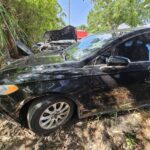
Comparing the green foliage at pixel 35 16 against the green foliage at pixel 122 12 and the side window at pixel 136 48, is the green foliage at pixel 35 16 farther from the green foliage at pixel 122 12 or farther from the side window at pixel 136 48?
the green foliage at pixel 122 12

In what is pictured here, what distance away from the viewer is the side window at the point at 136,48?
3.09 metres

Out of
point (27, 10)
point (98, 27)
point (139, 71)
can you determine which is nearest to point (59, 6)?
point (27, 10)

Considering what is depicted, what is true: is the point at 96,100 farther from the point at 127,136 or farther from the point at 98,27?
the point at 98,27

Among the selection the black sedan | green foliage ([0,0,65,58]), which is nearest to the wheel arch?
the black sedan

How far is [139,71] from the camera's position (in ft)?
10.2

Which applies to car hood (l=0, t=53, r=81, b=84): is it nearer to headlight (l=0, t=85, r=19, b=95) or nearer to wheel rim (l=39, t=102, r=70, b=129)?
headlight (l=0, t=85, r=19, b=95)

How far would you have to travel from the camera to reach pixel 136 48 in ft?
10.4

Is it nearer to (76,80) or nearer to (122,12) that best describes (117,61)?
(76,80)

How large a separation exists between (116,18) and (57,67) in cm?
2092

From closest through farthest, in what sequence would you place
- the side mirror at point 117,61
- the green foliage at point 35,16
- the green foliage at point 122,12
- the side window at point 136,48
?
1. the side mirror at point 117,61
2. the side window at point 136,48
3. the green foliage at point 35,16
4. the green foliage at point 122,12

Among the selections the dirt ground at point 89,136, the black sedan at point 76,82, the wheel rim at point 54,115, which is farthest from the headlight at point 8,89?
the dirt ground at point 89,136

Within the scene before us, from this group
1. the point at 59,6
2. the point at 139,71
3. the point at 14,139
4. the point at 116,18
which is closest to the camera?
the point at 14,139

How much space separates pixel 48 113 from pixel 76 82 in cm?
57

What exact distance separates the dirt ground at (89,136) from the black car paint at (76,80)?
0.23 m
